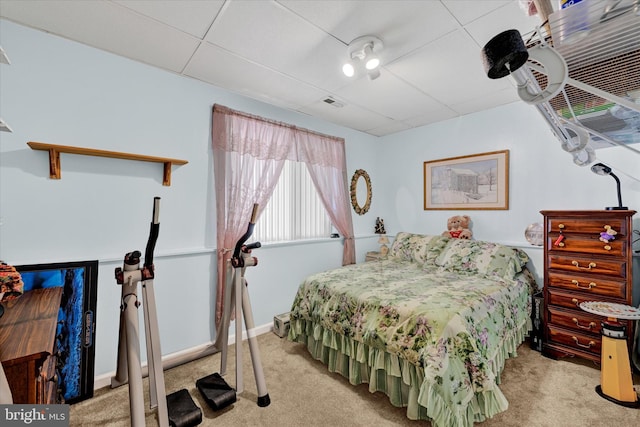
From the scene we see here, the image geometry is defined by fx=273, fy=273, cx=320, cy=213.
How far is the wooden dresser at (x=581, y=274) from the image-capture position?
2.06 m

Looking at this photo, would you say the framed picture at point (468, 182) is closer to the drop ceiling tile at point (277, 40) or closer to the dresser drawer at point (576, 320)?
the dresser drawer at point (576, 320)

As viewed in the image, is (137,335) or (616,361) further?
(616,361)

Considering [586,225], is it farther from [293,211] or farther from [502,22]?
[293,211]

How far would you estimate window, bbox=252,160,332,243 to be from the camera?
3121 mm

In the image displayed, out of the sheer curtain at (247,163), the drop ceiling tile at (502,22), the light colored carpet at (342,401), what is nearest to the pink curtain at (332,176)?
the sheer curtain at (247,163)

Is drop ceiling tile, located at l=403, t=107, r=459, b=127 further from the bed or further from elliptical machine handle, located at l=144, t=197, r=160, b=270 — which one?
elliptical machine handle, located at l=144, t=197, r=160, b=270

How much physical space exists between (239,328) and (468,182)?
3.02 m

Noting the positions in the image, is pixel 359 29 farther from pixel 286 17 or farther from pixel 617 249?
pixel 617 249

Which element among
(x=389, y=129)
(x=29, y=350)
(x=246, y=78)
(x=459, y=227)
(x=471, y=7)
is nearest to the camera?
(x=29, y=350)

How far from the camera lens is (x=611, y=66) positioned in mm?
636

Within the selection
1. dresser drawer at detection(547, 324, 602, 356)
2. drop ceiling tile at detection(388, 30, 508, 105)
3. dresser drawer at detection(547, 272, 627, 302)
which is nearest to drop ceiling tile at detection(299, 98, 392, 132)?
drop ceiling tile at detection(388, 30, 508, 105)

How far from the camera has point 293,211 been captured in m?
3.35

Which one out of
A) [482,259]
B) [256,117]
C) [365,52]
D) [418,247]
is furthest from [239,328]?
[482,259]

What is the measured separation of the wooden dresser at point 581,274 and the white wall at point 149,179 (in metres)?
0.53
